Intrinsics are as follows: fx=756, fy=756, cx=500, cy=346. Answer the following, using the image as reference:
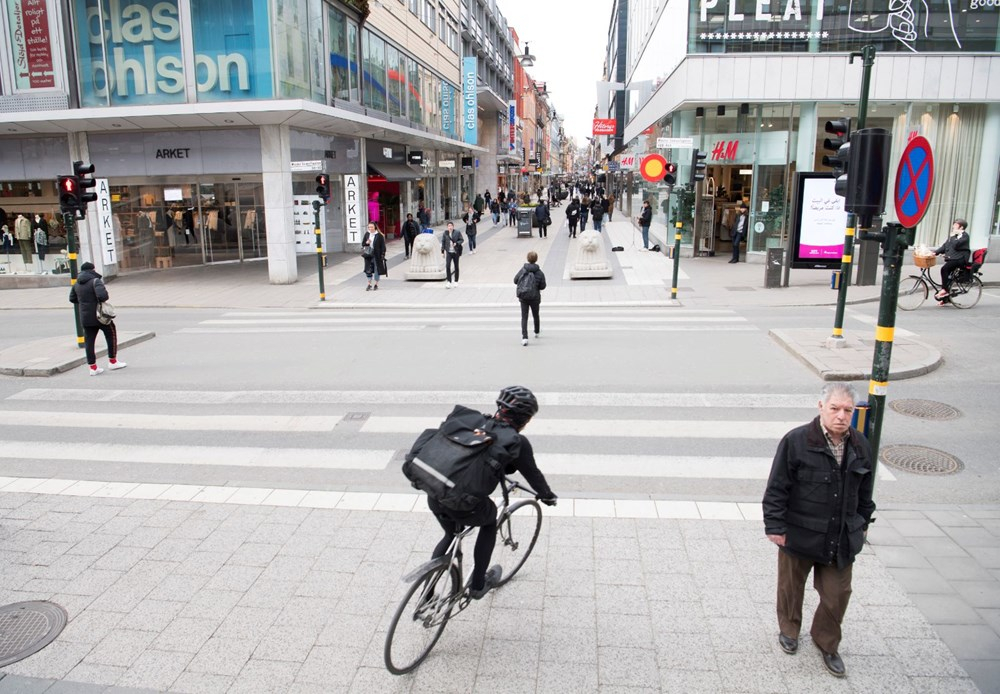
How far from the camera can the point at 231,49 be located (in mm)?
20281

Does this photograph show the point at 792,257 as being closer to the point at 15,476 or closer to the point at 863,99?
the point at 863,99

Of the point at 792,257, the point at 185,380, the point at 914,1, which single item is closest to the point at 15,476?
the point at 185,380

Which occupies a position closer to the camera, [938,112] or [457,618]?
[457,618]

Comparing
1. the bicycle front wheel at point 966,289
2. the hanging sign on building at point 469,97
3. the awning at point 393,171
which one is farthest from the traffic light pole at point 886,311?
the hanging sign on building at point 469,97

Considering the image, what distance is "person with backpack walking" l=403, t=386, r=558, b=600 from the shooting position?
402cm

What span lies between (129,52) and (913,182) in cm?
2157

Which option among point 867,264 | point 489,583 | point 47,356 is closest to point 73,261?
point 47,356

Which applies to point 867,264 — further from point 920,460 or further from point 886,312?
point 886,312

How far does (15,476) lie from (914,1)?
2550cm

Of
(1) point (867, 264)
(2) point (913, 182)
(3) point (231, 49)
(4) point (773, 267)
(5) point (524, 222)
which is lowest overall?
(4) point (773, 267)

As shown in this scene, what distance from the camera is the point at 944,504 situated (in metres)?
6.45

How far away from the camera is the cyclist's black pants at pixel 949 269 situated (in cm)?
1561

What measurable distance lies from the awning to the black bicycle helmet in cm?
2803

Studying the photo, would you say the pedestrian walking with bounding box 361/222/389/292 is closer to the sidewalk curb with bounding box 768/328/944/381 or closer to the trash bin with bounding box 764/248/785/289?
the trash bin with bounding box 764/248/785/289
